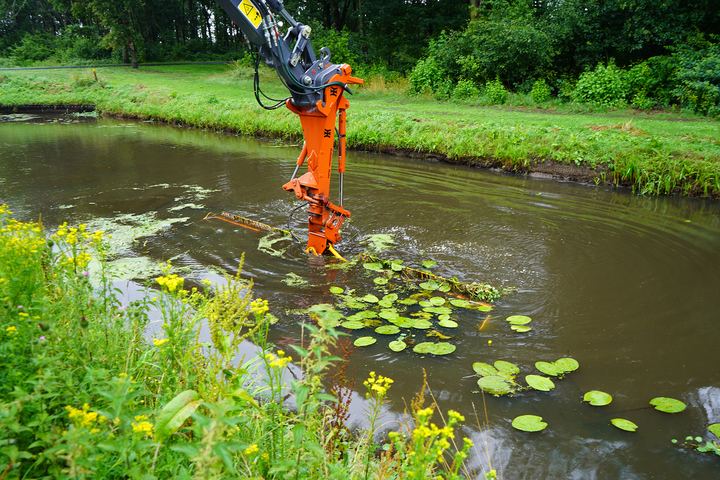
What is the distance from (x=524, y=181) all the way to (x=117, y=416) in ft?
33.3

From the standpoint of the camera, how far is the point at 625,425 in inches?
130

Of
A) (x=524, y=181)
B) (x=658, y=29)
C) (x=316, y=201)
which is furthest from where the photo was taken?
(x=658, y=29)

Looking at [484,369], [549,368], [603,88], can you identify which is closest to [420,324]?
[484,369]

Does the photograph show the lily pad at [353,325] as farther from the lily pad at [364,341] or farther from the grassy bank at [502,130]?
the grassy bank at [502,130]

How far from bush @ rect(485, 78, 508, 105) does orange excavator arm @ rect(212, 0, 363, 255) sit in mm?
12385

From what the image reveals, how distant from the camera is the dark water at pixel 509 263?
11.0 ft

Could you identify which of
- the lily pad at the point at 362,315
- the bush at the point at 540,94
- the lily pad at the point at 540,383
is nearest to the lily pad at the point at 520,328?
the lily pad at the point at 540,383

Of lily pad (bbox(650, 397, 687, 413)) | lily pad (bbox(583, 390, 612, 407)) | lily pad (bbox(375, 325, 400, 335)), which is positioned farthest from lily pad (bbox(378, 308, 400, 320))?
A: lily pad (bbox(650, 397, 687, 413))

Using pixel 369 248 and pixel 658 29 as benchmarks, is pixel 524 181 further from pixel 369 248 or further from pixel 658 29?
pixel 658 29

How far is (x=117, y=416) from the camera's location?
167cm

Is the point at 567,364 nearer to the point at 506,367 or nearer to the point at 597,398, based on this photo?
the point at 597,398

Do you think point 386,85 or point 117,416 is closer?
point 117,416

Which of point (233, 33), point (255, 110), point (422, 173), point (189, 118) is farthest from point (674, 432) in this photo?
point (233, 33)

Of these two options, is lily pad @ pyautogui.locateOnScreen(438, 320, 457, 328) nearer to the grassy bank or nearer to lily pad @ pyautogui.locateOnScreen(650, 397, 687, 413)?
lily pad @ pyautogui.locateOnScreen(650, 397, 687, 413)
